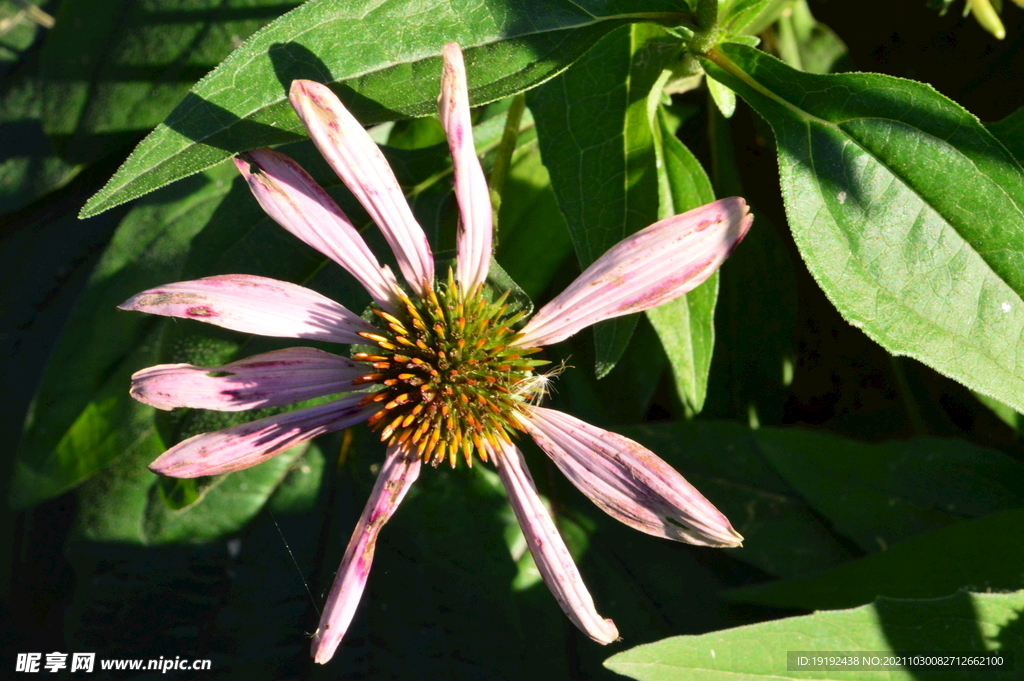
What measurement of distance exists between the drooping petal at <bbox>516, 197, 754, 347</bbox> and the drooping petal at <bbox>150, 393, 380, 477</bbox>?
29cm

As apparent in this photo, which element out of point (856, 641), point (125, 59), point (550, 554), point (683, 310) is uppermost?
point (125, 59)

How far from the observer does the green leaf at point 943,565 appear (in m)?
0.88

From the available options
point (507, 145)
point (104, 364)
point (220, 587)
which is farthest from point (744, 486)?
point (104, 364)

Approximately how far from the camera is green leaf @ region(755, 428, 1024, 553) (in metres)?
0.99

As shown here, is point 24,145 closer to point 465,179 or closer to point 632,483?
point 465,179

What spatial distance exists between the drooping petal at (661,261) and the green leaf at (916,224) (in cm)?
6

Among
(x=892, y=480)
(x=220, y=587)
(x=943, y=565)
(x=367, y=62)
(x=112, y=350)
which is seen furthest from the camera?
Result: (x=220, y=587)

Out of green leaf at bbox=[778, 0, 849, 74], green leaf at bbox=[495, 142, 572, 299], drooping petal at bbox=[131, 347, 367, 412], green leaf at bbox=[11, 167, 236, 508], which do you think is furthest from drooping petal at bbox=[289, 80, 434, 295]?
green leaf at bbox=[778, 0, 849, 74]

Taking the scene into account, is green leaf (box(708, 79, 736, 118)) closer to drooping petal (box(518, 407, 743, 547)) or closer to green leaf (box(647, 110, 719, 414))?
green leaf (box(647, 110, 719, 414))

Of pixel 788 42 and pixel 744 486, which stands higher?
pixel 788 42

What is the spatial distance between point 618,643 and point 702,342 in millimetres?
523

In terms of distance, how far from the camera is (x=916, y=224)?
667 millimetres

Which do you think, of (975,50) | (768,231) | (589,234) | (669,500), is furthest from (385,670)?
(975,50)

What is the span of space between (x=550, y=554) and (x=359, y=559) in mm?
190
